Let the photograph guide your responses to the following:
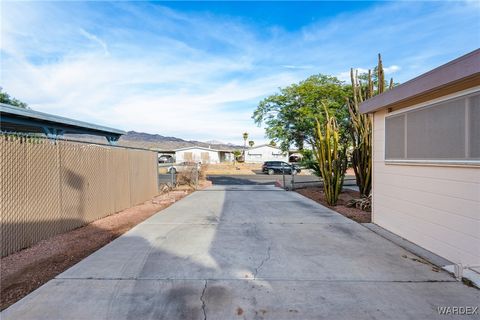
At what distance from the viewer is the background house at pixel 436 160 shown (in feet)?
11.8

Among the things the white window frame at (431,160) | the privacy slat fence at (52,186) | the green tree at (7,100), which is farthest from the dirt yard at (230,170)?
the white window frame at (431,160)

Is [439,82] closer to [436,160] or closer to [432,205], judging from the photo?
A: [436,160]

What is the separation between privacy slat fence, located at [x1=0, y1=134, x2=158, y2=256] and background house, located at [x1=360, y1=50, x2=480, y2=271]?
6.72 m

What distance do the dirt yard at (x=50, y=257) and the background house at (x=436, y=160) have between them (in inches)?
224

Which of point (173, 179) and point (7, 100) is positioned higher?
point (7, 100)

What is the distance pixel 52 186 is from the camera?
509 cm

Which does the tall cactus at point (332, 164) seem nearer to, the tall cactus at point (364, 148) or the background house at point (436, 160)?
the tall cactus at point (364, 148)

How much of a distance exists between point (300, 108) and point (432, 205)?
1057cm

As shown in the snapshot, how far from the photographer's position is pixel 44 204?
486 cm

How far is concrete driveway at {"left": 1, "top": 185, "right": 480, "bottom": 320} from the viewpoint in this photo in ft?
8.86

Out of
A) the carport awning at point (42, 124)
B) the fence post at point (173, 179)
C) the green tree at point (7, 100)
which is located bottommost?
the fence post at point (173, 179)

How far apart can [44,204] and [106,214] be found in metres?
2.32

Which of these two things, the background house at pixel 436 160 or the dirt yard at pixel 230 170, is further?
the dirt yard at pixel 230 170

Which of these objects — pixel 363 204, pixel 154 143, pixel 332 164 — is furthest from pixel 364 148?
pixel 154 143
